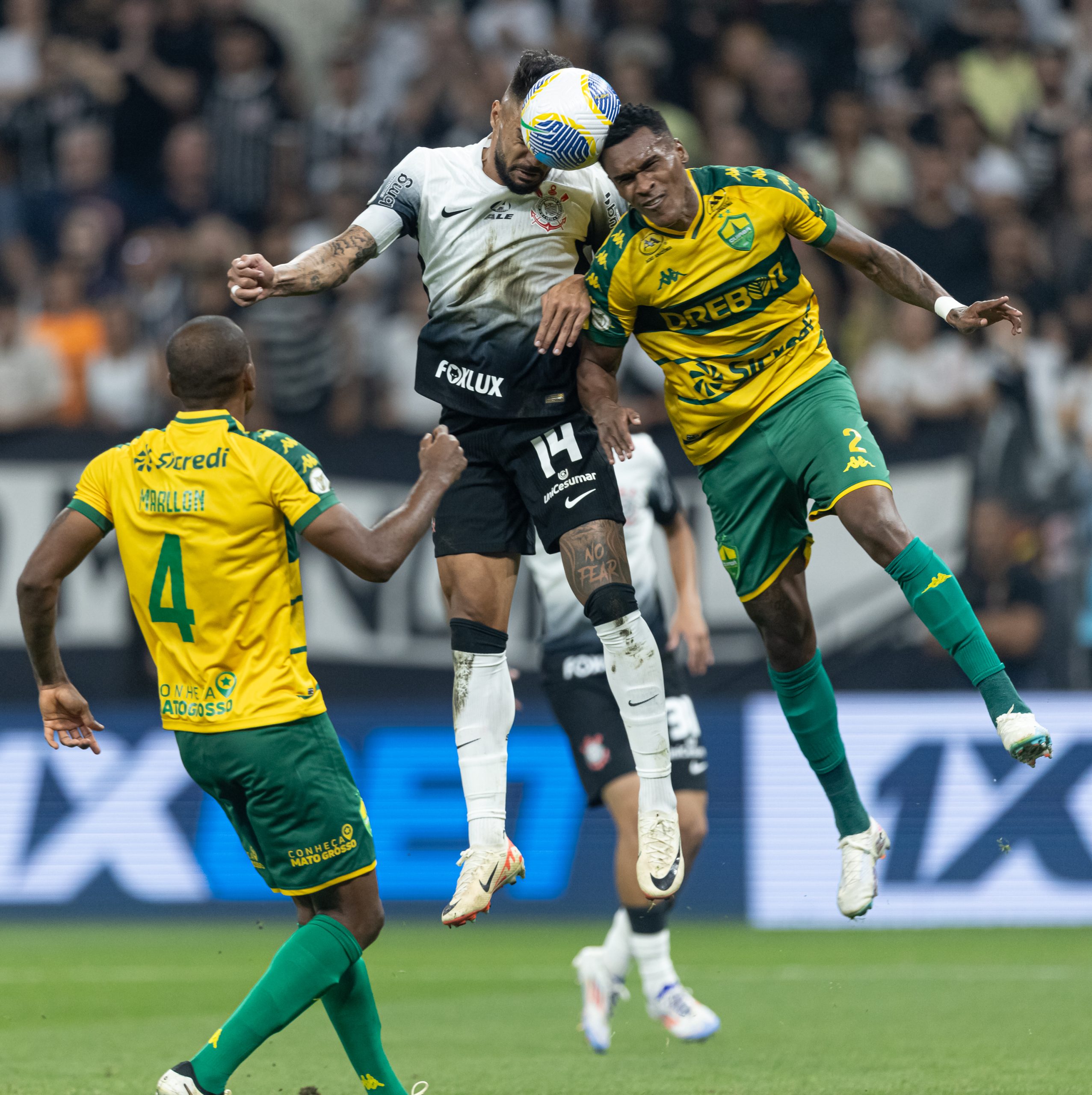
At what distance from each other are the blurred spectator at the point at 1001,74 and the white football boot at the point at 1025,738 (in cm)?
897

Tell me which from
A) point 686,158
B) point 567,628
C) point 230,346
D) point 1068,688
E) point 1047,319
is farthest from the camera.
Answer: point 1047,319

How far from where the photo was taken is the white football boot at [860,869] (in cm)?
656

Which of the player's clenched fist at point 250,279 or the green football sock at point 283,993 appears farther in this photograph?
the player's clenched fist at point 250,279

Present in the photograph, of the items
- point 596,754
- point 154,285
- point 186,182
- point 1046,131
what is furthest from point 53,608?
point 1046,131

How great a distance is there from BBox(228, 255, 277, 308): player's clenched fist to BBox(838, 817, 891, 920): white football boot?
3.22 m

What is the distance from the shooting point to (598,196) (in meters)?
6.48

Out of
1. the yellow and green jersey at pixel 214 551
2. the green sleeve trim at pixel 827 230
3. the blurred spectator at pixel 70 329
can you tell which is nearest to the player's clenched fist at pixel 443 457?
the yellow and green jersey at pixel 214 551

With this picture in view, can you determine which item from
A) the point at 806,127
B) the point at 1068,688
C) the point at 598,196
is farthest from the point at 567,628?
the point at 806,127

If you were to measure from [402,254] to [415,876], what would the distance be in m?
4.80

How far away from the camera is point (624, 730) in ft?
26.5

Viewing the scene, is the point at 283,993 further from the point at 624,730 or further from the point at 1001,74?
the point at 1001,74

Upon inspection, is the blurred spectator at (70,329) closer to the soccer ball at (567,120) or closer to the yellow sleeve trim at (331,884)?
the soccer ball at (567,120)

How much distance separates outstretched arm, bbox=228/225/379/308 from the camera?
18.5ft

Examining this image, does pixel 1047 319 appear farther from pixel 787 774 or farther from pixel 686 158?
pixel 686 158
